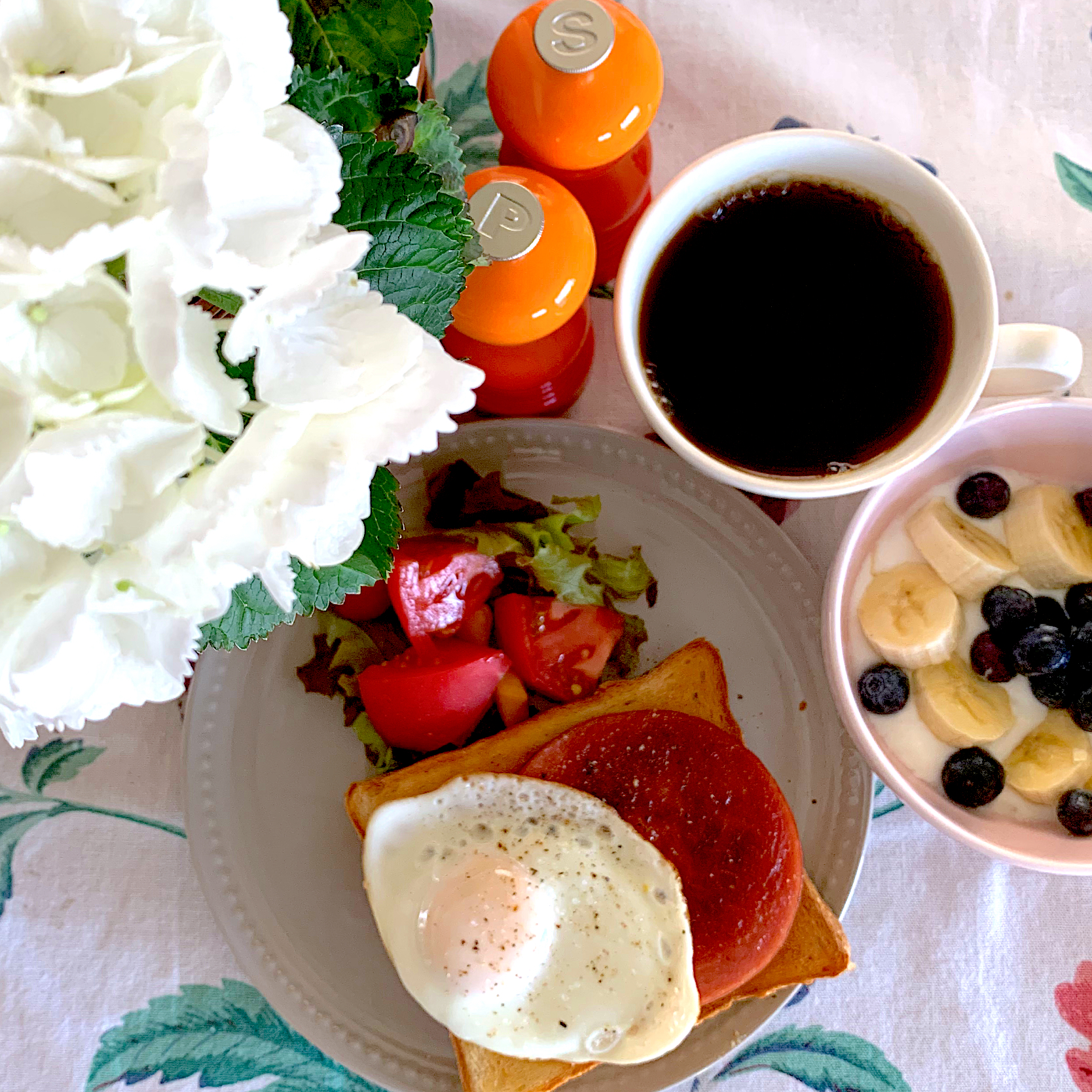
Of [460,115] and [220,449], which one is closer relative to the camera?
[220,449]

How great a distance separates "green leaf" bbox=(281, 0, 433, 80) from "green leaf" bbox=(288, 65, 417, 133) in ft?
0.05

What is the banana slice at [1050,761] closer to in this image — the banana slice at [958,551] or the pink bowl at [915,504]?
the pink bowl at [915,504]

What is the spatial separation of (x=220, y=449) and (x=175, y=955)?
0.80 metres

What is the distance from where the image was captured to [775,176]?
930 millimetres

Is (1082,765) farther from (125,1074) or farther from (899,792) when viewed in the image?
(125,1074)

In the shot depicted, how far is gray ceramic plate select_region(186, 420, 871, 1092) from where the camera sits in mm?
1045

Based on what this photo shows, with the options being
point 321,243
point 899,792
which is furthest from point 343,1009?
point 321,243

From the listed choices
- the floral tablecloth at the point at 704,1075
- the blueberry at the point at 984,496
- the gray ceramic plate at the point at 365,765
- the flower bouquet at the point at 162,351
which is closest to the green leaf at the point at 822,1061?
the floral tablecloth at the point at 704,1075

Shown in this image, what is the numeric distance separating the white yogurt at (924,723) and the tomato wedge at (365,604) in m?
0.52

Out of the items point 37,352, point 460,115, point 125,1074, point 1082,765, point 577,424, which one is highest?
point 37,352

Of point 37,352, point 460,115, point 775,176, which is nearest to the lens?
point 37,352

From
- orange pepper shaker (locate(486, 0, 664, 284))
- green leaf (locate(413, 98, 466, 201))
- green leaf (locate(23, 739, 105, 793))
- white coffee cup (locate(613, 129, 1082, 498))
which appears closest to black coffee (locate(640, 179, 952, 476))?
white coffee cup (locate(613, 129, 1082, 498))

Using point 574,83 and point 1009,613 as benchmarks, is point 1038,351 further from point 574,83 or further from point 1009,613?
→ point 574,83

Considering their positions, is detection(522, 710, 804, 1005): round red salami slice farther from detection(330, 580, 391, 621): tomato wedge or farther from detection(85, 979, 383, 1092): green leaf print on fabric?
detection(85, 979, 383, 1092): green leaf print on fabric
